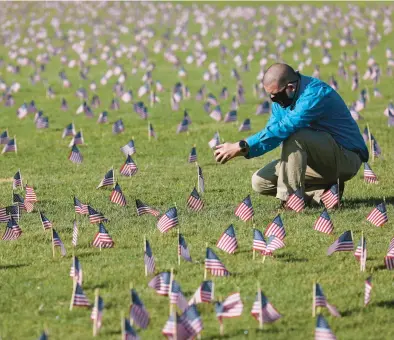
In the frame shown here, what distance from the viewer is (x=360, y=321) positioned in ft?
24.4

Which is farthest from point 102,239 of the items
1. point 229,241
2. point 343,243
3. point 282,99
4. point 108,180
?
point 108,180

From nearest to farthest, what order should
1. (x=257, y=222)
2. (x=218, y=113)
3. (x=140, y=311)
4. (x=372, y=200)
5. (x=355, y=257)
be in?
(x=140, y=311) < (x=355, y=257) < (x=257, y=222) < (x=372, y=200) < (x=218, y=113)

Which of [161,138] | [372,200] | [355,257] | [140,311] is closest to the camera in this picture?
[140,311]

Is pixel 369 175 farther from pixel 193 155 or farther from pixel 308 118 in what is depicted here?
pixel 193 155

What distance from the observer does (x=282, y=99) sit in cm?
1056

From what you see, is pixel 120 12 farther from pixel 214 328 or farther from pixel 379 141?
pixel 214 328

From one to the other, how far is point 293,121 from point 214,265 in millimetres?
2580

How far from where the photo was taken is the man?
10.5 meters

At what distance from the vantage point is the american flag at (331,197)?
428 inches

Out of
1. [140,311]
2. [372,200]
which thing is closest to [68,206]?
[372,200]

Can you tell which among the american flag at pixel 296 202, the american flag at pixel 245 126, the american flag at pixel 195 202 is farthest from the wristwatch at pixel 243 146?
the american flag at pixel 245 126

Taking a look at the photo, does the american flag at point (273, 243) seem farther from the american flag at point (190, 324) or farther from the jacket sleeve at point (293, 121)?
the american flag at point (190, 324)

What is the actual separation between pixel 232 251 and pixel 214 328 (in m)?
1.84

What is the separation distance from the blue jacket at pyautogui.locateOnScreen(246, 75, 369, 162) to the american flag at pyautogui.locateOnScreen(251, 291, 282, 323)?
356cm
